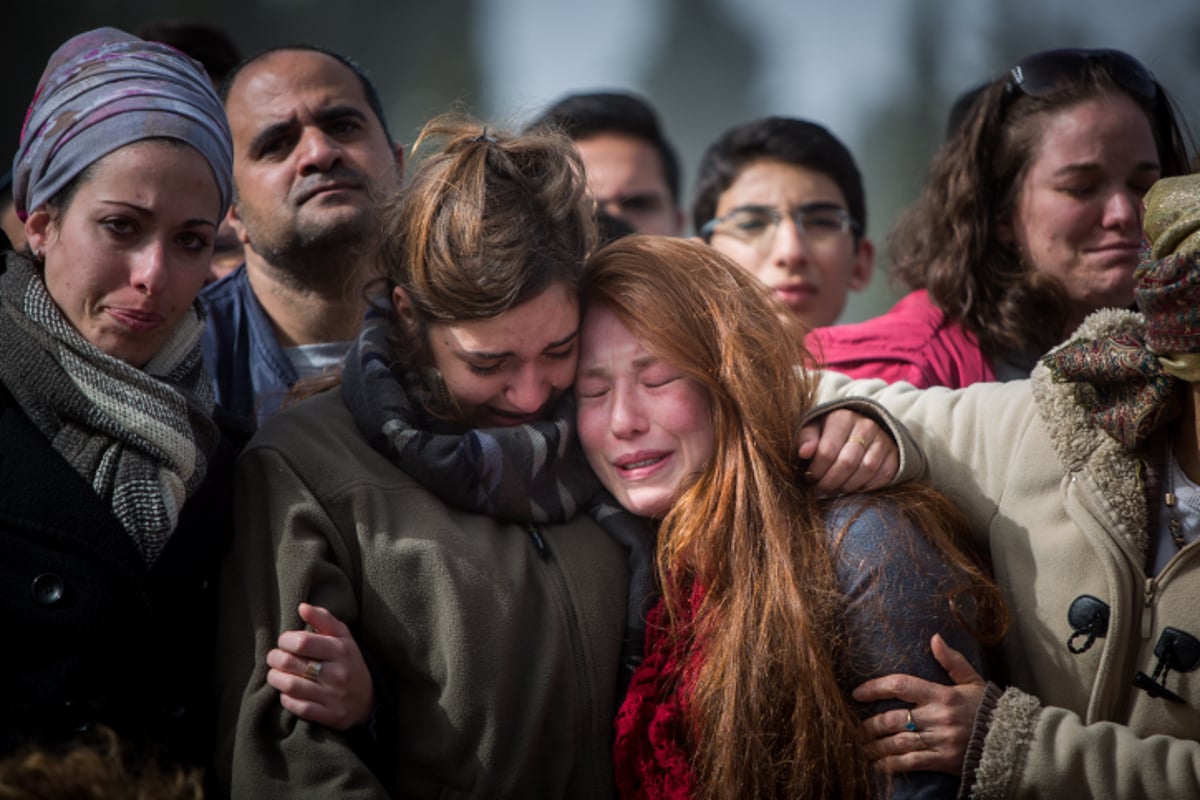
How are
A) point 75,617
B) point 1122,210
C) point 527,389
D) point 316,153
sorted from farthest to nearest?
1. point 316,153
2. point 1122,210
3. point 527,389
4. point 75,617

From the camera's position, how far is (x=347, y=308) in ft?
13.1

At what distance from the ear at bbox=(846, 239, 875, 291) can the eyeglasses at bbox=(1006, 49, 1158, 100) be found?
1.27m

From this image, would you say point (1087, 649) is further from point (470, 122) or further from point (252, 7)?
point (252, 7)

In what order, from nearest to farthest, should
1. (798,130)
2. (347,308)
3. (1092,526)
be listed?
(1092,526) < (347,308) < (798,130)

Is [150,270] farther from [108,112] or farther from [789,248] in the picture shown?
[789,248]

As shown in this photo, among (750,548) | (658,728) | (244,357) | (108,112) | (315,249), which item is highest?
(108,112)

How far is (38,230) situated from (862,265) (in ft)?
11.4

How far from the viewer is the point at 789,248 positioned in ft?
14.6

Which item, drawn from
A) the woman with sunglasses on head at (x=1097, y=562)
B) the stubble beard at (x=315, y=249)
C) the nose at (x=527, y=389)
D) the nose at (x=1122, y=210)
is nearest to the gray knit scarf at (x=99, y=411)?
the nose at (x=527, y=389)

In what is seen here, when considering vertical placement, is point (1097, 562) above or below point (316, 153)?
below

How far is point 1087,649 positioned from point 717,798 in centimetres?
93

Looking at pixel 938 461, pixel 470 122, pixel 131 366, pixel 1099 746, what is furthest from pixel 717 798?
pixel 470 122

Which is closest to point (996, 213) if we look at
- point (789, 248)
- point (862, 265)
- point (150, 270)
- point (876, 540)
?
point (789, 248)

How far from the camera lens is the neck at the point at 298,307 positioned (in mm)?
3941
